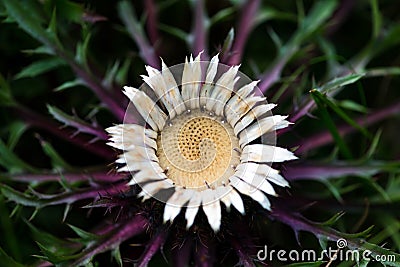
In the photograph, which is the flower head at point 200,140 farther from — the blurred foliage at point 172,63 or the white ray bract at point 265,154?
the blurred foliage at point 172,63

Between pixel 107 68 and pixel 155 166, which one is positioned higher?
pixel 107 68

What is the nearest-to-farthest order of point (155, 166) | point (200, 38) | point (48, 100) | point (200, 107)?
1. point (155, 166)
2. point (200, 107)
3. point (200, 38)
4. point (48, 100)

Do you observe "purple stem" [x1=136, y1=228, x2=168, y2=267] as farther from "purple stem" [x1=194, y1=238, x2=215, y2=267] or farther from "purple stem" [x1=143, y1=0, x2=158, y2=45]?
"purple stem" [x1=143, y1=0, x2=158, y2=45]

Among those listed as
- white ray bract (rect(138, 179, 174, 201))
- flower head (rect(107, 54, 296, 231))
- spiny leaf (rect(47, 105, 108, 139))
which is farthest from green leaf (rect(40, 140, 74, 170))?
white ray bract (rect(138, 179, 174, 201))

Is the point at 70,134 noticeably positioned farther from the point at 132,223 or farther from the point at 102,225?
the point at 132,223

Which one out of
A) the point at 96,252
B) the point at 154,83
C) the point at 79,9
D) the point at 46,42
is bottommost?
the point at 96,252

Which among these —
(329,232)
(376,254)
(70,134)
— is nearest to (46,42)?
(70,134)

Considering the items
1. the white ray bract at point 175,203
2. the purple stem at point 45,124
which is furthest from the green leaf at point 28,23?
the white ray bract at point 175,203
